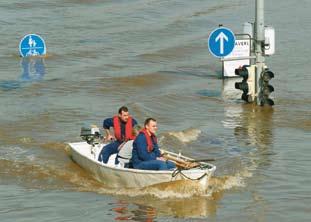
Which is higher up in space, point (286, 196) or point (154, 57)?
point (154, 57)

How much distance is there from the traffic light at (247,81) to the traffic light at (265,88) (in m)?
0.25

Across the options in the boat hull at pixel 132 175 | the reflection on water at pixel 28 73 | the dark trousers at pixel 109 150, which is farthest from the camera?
the reflection on water at pixel 28 73

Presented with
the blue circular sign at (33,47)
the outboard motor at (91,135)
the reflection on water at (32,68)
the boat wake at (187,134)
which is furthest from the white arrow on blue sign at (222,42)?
the blue circular sign at (33,47)

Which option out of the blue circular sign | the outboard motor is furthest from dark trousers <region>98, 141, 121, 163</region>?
the blue circular sign

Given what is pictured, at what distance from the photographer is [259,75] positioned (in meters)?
26.4

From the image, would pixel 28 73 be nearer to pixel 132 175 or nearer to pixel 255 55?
pixel 255 55

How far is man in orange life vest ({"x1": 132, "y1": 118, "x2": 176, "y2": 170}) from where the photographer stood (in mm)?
17500

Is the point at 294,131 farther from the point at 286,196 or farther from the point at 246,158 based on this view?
the point at 286,196

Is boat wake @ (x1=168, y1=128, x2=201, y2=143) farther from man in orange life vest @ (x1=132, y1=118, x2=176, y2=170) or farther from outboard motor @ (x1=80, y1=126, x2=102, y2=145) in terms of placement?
man in orange life vest @ (x1=132, y1=118, x2=176, y2=170)

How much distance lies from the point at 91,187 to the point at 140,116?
7.59 meters

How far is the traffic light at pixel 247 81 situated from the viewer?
26.1 metres

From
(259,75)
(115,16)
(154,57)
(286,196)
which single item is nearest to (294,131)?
(259,75)

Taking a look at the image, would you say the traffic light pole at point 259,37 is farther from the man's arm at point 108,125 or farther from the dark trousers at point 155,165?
the dark trousers at point 155,165

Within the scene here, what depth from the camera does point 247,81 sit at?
26.3 metres
